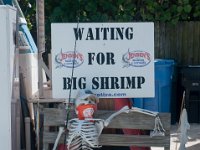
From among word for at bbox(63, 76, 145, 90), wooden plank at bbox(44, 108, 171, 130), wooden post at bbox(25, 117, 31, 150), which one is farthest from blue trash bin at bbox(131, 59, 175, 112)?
wooden plank at bbox(44, 108, 171, 130)

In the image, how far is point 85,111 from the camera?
493cm

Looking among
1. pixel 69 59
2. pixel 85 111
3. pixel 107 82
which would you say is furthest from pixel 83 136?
pixel 69 59

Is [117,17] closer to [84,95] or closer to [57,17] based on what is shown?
[57,17]

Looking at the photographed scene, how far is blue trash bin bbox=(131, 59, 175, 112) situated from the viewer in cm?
956

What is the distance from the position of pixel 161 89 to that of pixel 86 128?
16.2ft

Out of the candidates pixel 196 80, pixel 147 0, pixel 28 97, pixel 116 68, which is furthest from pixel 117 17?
pixel 116 68

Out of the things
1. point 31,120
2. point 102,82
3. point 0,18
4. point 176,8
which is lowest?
point 31,120

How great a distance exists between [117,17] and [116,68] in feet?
20.1

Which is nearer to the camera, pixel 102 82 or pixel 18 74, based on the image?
pixel 102 82

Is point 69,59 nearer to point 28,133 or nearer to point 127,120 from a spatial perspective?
point 127,120

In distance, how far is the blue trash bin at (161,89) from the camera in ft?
31.4

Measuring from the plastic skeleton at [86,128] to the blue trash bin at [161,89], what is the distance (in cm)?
452

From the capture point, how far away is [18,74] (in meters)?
5.80

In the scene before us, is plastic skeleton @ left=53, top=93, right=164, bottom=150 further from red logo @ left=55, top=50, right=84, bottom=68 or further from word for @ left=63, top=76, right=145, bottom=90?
red logo @ left=55, top=50, right=84, bottom=68
